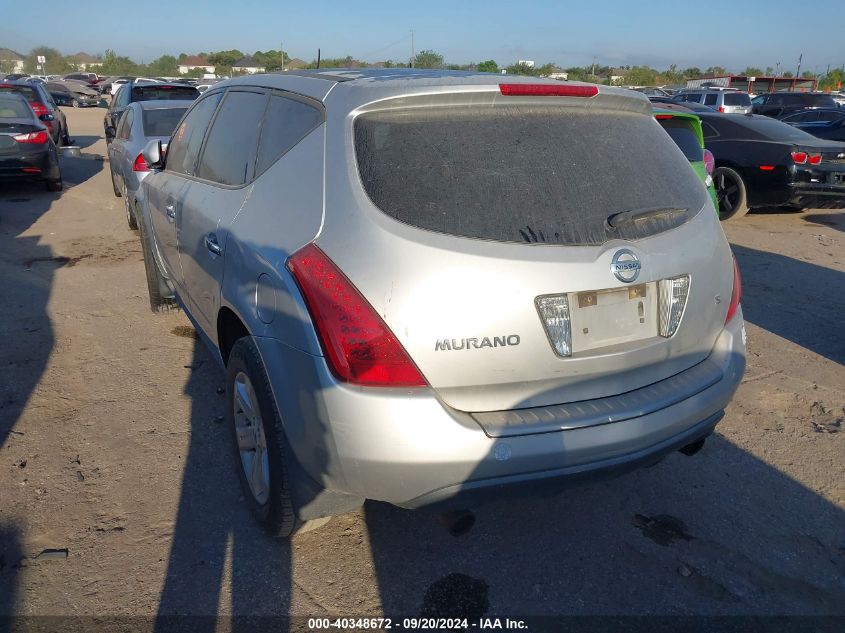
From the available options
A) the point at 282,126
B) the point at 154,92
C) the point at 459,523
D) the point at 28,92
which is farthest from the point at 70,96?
the point at 459,523

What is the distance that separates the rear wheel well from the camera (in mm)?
3031

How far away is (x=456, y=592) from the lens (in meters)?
2.65

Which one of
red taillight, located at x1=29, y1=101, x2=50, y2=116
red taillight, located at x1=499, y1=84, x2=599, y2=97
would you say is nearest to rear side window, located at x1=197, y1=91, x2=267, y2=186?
red taillight, located at x1=499, y1=84, x2=599, y2=97

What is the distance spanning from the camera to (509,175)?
237 cm

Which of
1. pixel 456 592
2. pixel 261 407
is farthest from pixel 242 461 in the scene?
pixel 456 592

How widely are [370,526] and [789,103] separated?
27.5 meters

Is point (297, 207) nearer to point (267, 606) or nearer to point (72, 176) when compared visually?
point (267, 606)

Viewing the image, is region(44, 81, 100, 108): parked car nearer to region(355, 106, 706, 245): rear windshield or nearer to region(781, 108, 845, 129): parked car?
region(781, 108, 845, 129): parked car

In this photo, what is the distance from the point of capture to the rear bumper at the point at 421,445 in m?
2.17

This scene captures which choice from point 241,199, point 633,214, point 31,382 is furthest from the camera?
point 31,382

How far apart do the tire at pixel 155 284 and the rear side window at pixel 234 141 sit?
1.69m

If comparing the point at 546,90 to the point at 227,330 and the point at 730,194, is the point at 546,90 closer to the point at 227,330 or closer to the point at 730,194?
the point at 227,330

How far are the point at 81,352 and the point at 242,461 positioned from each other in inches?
96.5

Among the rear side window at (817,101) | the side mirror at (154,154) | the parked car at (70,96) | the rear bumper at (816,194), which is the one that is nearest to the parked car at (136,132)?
the side mirror at (154,154)
